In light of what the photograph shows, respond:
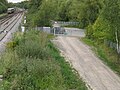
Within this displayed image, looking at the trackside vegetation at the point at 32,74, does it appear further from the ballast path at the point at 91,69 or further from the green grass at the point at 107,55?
the green grass at the point at 107,55

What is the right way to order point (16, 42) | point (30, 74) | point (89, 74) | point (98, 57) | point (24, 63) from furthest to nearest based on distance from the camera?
point (98, 57), point (16, 42), point (89, 74), point (24, 63), point (30, 74)

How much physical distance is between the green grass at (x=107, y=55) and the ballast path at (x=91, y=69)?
1.77ft

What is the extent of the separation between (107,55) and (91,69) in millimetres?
6582

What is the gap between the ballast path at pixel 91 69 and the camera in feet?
75.7

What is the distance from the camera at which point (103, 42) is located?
138 ft

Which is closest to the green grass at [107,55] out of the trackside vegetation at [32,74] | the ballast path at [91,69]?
A: the ballast path at [91,69]

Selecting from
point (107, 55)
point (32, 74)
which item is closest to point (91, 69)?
point (107, 55)

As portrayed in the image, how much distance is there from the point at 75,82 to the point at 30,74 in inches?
212

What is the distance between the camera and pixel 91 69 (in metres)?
27.9

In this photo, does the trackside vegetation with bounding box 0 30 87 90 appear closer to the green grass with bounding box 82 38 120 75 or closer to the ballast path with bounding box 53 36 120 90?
the ballast path with bounding box 53 36 120 90

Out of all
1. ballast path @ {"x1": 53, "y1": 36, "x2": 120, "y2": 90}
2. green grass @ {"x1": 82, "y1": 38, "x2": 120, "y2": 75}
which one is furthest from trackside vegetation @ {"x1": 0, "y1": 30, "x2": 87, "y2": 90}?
green grass @ {"x1": 82, "y1": 38, "x2": 120, "y2": 75}

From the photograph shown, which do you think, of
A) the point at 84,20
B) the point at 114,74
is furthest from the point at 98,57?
the point at 84,20

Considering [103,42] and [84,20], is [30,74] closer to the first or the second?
[103,42]

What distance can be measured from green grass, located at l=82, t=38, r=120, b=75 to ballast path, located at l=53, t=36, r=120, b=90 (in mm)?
539
